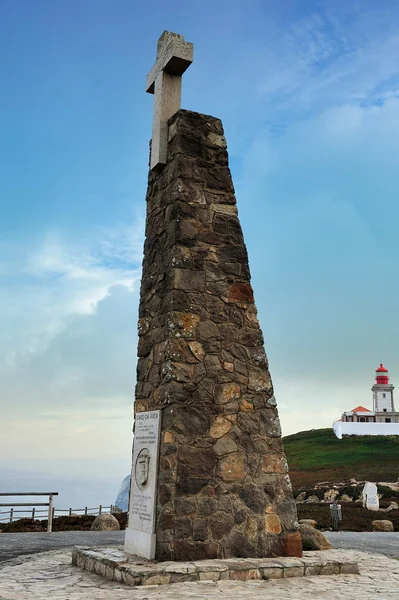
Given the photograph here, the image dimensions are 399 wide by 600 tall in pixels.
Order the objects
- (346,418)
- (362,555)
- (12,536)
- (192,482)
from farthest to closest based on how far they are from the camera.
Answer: (346,418) < (12,536) < (362,555) < (192,482)

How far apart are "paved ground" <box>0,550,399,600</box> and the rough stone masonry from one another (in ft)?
2.71

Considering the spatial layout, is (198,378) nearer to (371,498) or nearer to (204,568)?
(204,568)

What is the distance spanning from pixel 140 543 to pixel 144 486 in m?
0.65

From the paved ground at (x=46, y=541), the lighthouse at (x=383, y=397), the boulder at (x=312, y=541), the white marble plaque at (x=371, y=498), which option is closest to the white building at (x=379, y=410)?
the lighthouse at (x=383, y=397)

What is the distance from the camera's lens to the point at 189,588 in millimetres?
6023

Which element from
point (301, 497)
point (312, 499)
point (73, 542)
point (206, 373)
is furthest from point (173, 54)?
point (301, 497)

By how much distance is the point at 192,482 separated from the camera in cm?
715

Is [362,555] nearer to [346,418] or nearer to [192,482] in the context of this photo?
[192,482]

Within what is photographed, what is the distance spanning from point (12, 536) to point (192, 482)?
695cm

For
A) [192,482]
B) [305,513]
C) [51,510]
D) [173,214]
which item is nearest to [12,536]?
[51,510]

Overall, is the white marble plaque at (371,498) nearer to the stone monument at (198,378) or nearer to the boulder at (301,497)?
the boulder at (301,497)

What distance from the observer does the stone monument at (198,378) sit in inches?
282

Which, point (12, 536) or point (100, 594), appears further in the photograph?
point (12, 536)

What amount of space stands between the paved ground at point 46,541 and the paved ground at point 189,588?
172cm
